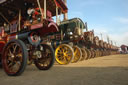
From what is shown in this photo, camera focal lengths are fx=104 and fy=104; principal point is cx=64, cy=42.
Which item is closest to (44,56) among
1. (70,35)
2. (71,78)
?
(71,78)

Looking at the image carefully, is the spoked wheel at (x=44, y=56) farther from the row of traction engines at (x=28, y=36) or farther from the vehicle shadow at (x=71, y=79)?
the vehicle shadow at (x=71, y=79)

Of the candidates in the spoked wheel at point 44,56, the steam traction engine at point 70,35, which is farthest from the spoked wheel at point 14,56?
the steam traction engine at point 70,35

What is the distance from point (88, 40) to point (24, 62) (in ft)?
22.1

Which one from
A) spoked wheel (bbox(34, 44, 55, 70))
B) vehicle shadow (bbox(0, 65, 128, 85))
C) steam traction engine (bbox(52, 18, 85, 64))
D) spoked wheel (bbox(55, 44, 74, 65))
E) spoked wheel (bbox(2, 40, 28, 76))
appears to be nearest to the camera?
vehicle shadow (bbox(0, 65, 128, 85))

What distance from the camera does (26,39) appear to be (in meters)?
3.25

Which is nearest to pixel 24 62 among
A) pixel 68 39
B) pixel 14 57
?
pixel 14 57

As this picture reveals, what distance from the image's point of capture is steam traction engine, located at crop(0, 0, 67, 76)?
2.66 metres

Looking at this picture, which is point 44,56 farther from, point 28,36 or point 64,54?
point 64,54

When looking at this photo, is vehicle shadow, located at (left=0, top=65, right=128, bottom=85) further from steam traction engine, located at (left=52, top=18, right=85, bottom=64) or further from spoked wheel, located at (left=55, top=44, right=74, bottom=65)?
steam traction engine, located at (left=52, top=18, right=85, bottom=64)

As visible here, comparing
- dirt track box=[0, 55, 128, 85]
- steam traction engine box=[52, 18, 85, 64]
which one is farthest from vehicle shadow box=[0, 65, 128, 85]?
steam traction engine box=[52, 18, 85, 64]

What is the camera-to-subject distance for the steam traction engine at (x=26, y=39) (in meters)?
2.66

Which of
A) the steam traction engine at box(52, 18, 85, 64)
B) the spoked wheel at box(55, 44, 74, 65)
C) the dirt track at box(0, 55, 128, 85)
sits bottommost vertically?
the dirt track at box(0, 55, 128, 85)

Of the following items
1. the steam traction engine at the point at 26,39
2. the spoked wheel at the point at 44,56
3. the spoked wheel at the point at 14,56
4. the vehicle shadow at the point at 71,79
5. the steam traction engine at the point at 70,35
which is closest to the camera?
the vehicle shadow at the point at 71,79

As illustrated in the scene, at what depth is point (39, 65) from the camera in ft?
11.5
